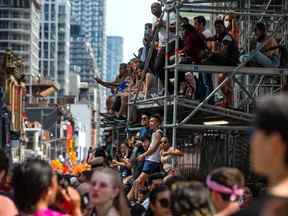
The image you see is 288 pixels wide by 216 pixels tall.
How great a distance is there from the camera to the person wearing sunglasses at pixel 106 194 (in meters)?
7.25

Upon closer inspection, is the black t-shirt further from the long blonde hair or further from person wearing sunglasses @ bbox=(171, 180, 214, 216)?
the long blonde hair

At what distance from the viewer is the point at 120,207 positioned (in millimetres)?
7367

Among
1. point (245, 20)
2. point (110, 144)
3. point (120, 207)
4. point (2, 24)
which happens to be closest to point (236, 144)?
point (245, 20)

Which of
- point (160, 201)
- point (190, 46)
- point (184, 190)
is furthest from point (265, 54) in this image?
point (184, 190)

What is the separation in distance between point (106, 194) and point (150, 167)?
7095 millimetres

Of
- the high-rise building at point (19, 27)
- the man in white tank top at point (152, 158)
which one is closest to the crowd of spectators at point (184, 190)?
the man in white tank top at point (152, 158)

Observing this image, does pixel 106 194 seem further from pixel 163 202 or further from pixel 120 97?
pixel 120 97

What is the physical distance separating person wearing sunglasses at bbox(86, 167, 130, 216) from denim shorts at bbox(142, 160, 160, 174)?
22.6 feet

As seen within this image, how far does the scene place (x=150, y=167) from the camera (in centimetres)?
1434

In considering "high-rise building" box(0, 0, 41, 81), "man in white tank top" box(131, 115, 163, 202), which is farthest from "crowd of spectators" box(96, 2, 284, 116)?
"high-rise building" box(0, 0, 41, 81)

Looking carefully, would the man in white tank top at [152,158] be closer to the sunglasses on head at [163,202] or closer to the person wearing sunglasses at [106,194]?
the sunglasses on head at [163,202]

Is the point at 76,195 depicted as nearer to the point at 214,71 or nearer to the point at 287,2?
the point at 214,71

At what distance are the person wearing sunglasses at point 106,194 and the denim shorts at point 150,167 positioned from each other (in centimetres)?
688

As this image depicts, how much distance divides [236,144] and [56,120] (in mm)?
126942
